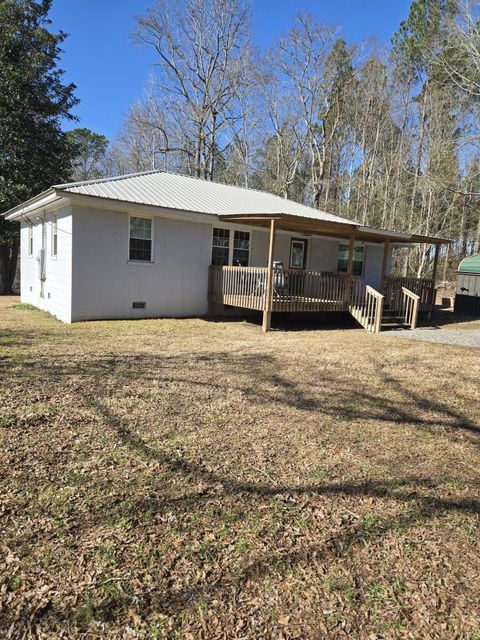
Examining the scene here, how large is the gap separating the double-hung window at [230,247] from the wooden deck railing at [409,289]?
14.8 feet

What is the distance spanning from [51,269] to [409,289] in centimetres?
1112

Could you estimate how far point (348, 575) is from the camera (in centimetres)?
212

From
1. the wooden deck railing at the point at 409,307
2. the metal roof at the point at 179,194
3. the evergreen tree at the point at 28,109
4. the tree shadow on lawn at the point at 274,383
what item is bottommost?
the tree shadow on lawn at the point at 274,383

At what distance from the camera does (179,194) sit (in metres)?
12.8

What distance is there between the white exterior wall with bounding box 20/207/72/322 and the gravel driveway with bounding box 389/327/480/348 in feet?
27.4

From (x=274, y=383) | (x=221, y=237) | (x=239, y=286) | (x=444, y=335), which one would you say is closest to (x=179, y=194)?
(x=221, y=237)

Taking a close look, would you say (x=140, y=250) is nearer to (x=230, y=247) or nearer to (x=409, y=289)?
(x=230, y=247)

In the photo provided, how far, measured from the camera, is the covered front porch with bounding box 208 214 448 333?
10500 millimetres

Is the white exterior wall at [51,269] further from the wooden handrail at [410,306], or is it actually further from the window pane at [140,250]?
the wooden handrail at [410,306]

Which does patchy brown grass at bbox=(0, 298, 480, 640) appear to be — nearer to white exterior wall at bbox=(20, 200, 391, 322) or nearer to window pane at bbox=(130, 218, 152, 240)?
white exterior wall at bbox=(20, 200, 391, 322)

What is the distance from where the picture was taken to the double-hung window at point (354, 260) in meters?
15.8

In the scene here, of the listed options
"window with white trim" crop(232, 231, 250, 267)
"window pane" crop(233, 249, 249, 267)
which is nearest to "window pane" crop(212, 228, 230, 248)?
"window with white trim" crop(232, 231, 250, 267)

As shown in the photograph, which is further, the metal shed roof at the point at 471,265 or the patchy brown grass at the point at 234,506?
the metal shed roof at the point at 471,265

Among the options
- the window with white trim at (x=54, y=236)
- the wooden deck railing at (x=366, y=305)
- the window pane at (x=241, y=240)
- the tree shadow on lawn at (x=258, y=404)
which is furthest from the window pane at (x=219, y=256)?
the tree shadow on lawn at (x=258, y=404)
